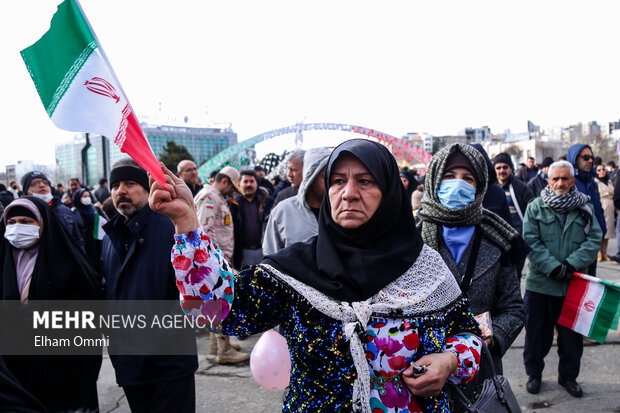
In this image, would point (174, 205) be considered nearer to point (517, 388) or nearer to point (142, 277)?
point (142, 277)

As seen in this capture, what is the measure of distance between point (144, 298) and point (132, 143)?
1490 millimetres

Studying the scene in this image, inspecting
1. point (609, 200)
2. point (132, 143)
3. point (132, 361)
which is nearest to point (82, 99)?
point (132, 143)

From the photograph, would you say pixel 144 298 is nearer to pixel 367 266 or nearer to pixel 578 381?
pixel 367 266

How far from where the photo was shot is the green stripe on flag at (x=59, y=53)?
4.50ft

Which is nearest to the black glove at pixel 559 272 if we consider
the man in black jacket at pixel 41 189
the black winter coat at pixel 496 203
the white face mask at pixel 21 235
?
the black winter coat at pixel 496 203

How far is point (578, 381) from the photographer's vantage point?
403cm

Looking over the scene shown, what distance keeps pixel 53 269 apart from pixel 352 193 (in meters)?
2.33

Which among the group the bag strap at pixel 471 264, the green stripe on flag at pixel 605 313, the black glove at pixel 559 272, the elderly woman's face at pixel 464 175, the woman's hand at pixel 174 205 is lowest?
the green stripe on flag at pixel 605 313

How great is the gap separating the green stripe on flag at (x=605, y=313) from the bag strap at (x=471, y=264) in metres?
1.53

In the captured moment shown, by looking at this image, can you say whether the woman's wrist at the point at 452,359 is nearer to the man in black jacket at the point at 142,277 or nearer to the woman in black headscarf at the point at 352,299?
the woman in black headscarf at the point at 352,299

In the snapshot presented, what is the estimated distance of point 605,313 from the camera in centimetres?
337

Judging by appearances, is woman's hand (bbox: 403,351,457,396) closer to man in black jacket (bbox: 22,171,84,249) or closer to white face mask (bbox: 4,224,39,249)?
white face mask (bbox: 4,224,39,249)

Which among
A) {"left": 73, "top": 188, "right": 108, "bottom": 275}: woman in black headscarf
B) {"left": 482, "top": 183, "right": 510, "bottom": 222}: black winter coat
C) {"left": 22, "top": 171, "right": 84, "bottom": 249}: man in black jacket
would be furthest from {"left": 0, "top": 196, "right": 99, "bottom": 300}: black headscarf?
{"left": 73, "top": 188, "right": 108, "bottom": 275}: woman in black headscarf

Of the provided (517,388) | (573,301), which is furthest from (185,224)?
(517,388)
